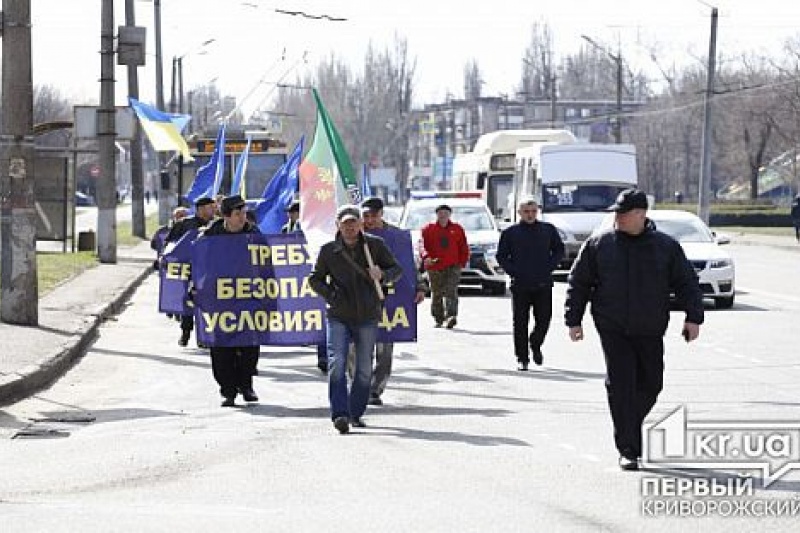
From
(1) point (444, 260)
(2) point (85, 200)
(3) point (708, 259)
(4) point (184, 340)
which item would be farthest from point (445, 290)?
(2) point (85, 200)

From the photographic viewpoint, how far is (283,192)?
20203 mm

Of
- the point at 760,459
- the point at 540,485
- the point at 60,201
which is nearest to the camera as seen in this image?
the point at 540,485

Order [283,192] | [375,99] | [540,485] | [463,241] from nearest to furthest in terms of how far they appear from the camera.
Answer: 1. [540,485]
2. [283,192]
3. [463,241]
4. [375,99]

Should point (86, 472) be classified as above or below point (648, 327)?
below

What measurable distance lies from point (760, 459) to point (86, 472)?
4222 millimetres

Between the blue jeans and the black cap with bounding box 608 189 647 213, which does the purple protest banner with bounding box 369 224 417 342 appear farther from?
the black cap with bounding box 608 189 647 213

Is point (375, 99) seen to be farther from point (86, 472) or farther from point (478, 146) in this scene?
point (86, 472)

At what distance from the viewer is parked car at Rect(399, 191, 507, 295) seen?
31344 millimetres

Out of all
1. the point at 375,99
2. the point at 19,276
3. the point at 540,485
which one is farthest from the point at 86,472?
the point at 375,99

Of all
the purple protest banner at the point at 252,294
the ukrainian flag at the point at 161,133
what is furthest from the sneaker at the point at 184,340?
the ukrainian flag at the point at 161,133

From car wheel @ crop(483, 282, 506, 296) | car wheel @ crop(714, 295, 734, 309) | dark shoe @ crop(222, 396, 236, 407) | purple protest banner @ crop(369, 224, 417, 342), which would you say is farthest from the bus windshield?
dark shoe @ crop(222, 396, 236, 407)

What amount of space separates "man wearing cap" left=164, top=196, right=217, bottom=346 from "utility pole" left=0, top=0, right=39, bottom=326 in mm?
1720

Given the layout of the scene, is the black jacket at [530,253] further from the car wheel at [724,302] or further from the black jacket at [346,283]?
the car wheel at [724,302]

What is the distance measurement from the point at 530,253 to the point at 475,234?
1355cm
